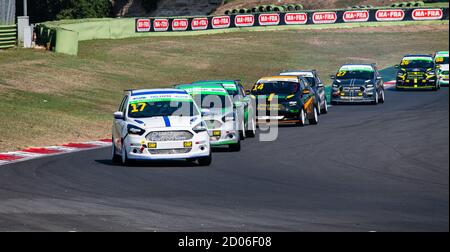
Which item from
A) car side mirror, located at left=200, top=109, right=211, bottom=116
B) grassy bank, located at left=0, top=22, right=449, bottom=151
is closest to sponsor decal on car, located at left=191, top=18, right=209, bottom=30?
grassy bank, located at left=0, top=22, right=449, bottom=151

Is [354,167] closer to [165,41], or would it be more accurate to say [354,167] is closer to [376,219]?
[376,219]

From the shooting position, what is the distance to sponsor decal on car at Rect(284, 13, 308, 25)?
233ft

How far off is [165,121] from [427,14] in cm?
5350

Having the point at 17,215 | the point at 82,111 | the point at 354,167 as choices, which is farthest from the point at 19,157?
the point at 82,111

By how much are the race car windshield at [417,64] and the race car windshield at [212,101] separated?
20994 mm

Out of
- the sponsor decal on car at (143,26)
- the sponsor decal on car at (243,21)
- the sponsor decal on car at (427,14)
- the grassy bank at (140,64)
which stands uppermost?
the sponsor decal on car at (427,14)

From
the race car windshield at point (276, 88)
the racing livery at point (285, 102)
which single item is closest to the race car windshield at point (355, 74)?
the racing livery at point (285, 102)

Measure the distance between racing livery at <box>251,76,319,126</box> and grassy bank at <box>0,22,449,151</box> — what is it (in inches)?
191

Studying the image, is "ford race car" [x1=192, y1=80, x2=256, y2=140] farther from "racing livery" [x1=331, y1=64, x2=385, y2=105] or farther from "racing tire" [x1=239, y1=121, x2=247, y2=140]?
"racing livery" [x1=331, y1=64, x2=385, y2=105]

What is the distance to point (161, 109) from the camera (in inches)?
856

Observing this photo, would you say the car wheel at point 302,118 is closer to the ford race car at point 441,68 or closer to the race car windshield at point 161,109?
the race car windshield at point 161,109

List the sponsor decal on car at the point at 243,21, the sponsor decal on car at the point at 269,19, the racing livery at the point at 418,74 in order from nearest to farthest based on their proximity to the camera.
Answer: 1. the racing livery at the point at 418,74
2. the sponsor decal on car at the point at 243,21
3. the sponsor decal on car at the point at 269,19

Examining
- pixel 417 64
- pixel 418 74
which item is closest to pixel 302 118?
pixel 418 74

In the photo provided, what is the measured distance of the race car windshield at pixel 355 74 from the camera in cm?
3897
